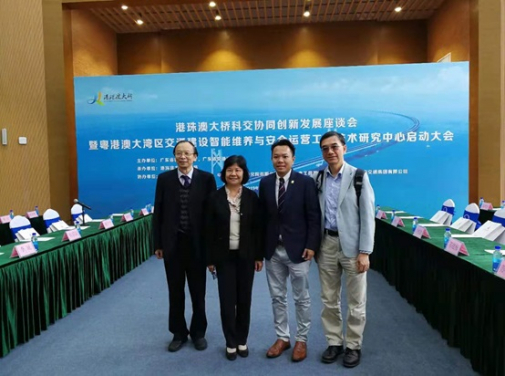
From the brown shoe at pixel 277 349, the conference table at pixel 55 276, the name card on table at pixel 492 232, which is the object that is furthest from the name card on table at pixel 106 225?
the name card on table at pixel 492 232

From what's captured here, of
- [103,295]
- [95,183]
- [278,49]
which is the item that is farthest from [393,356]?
[278,49]

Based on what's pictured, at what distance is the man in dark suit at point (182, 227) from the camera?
2.56 meters

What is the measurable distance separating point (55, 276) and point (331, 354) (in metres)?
2.24

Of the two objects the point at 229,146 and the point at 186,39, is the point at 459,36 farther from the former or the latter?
the point at 186,39

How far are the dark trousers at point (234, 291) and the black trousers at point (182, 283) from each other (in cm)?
23

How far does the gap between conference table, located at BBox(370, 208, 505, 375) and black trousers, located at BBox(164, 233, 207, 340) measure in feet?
5.28

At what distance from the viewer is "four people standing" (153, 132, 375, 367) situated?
2.29 metres

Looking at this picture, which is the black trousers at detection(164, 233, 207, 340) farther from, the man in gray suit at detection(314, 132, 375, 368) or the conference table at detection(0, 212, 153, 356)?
the conference table at detection(0, 212, 153, 356)

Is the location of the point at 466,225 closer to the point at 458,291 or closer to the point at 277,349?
the point at 458,291

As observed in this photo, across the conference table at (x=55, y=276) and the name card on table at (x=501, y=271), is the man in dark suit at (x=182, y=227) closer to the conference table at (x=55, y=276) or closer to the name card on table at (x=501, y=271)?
the conference table at (x=55, y=276)

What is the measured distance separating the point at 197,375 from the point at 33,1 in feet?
23.3

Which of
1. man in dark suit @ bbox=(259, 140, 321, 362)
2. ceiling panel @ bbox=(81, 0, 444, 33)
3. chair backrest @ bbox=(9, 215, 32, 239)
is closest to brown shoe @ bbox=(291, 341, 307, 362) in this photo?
man in dark suit @ bbox=(259, 140, 321, 362)

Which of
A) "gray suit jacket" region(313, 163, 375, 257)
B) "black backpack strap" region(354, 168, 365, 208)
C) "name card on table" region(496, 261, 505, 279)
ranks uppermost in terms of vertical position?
"black backpack strap" region(354, 168, 365, 208)

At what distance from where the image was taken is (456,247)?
264 cm
